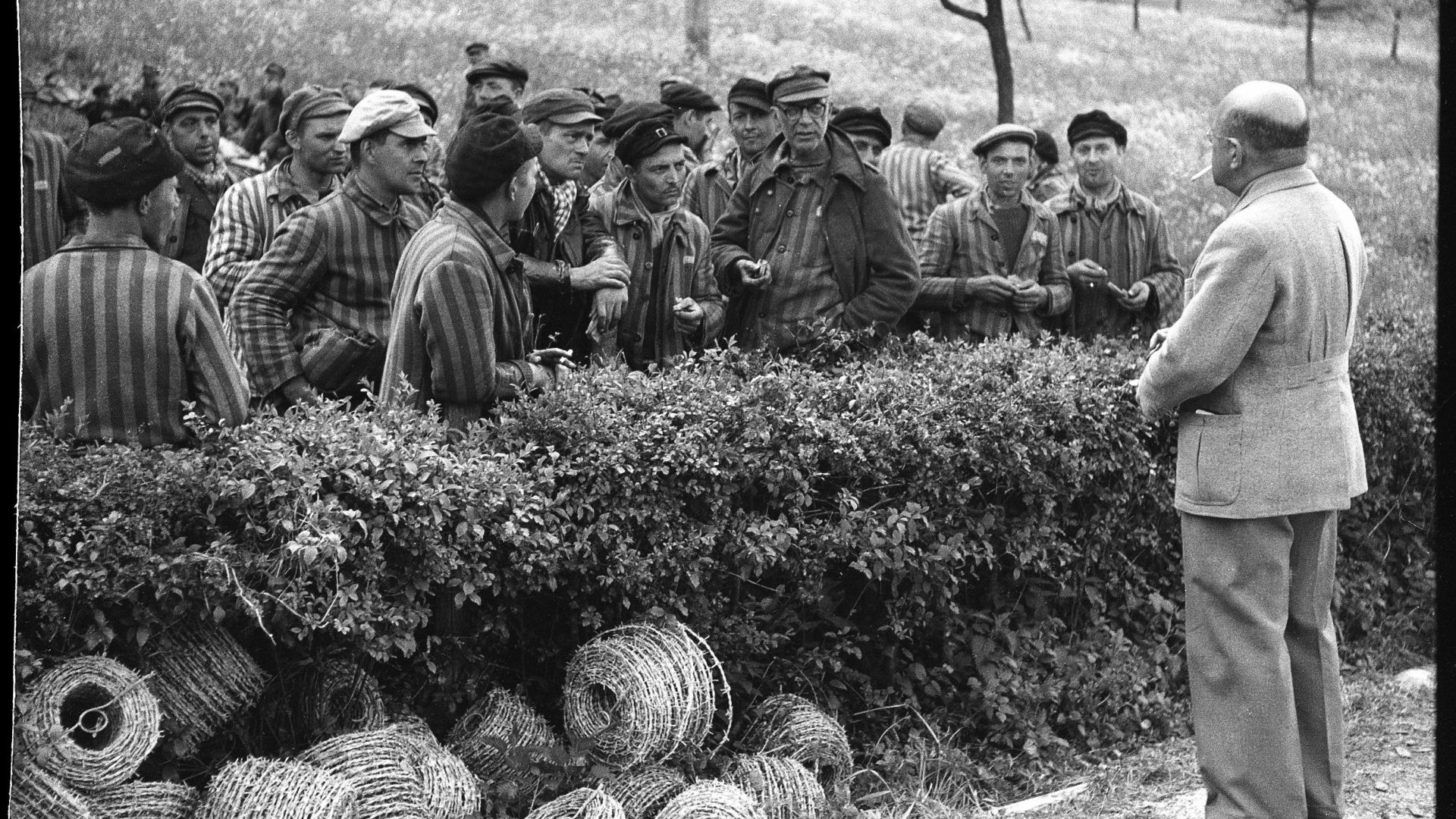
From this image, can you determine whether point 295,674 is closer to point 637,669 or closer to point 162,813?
point 162,813

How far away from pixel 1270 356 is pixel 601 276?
8.25 ft

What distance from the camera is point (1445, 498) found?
175 inches

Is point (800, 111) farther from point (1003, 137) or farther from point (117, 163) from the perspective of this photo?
point (117, 163)

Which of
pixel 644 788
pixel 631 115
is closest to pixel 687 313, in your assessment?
pixel 631 115

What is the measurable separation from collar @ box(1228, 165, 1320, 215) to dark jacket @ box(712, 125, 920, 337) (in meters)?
2.28

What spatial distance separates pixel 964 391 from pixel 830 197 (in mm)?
1537

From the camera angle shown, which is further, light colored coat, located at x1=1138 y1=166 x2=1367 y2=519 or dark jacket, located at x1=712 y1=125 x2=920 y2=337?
dark jacket, located at x1=712 y1=125 x2=920 y2=337

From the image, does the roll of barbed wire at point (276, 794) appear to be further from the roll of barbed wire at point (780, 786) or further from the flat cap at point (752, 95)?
the flat cap at point (752, 95)

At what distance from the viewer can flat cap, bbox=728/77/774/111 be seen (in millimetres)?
7586

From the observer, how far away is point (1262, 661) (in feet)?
13.8

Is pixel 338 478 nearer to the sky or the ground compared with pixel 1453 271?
nearer to the ground

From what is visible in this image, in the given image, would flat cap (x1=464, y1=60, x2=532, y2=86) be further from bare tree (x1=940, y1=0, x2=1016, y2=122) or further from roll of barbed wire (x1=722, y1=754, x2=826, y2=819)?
bare tree (x1=940, y1=0, x2=1016, y2=122)

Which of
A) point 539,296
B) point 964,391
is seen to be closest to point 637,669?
point 964,391

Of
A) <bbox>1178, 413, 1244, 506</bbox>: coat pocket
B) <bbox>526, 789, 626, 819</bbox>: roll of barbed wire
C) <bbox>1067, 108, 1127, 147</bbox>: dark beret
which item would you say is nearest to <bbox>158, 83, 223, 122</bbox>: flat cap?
<bbox>1067, 108, 1127, 147</bbox>: dark beret
